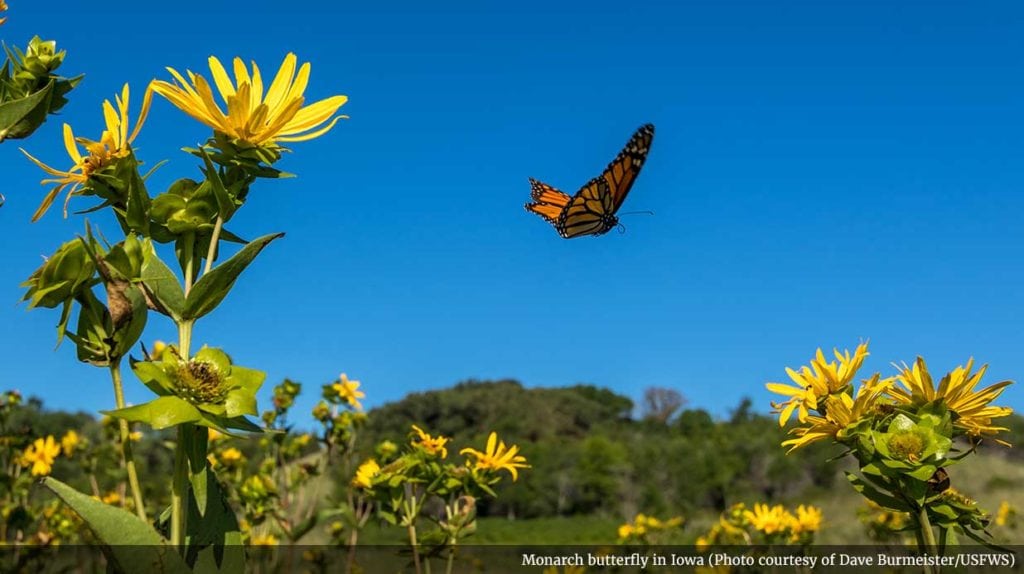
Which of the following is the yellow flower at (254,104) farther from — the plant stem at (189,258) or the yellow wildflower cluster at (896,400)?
the yellow wildflower cluster at (896,400)

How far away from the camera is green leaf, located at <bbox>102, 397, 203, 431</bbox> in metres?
0.91

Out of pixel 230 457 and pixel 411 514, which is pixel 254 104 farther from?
pixel 230 457

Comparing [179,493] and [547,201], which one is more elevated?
[547,201]

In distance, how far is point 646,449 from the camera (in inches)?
985

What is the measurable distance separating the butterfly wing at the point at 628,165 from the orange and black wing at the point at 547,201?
0.34m

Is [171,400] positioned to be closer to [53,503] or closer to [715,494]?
[53,503]

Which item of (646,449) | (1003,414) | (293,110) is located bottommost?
(1003,414)

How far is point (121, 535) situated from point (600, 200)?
383 centimetres

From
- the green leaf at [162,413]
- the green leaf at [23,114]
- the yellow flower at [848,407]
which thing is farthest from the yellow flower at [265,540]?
the green leaf at [162,413]

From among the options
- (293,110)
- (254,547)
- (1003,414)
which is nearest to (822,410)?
(1003,414)

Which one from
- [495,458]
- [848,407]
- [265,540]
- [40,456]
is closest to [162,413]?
[848,407]

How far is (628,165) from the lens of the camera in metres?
4.19

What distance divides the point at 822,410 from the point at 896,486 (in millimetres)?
226

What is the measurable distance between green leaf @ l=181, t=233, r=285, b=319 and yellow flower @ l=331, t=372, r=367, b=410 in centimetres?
352
